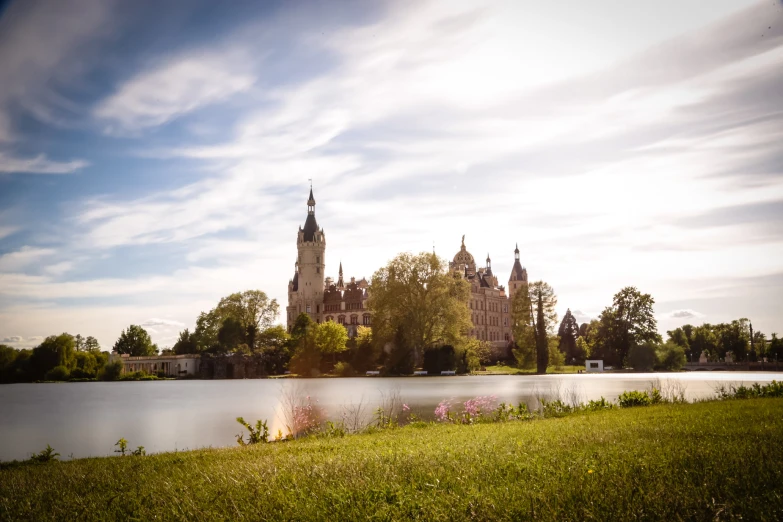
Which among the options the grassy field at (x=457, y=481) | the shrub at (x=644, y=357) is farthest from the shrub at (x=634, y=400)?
the shrub at (x=644, y=357)

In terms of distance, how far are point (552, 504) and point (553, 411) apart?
9.67 meters

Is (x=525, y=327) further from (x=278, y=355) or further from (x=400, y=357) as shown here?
(x=278, y=355)

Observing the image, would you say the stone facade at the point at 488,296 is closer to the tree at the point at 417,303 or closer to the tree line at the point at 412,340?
the tree line at the point at 412,340

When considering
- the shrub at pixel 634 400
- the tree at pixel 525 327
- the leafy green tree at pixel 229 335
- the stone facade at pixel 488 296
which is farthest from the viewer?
the stone facade at pixel 488 296

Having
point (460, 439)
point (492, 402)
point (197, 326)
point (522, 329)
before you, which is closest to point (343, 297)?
point (197, 326)

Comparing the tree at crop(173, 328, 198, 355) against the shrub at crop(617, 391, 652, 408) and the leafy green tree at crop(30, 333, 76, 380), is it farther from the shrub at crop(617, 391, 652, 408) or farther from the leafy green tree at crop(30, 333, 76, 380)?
the shrub at crop(617, 391, 652, 408)

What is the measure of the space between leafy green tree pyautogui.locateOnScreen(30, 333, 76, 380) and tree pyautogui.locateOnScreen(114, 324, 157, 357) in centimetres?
3440

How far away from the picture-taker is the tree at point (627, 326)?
2648 inches

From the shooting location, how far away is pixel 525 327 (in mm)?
67750

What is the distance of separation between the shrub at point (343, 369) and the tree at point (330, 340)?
12.6ft

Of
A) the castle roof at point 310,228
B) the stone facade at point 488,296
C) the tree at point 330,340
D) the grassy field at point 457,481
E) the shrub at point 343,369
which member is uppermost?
the castle roof at point 310,228

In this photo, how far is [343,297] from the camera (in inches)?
4158

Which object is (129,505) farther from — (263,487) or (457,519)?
(457,519)

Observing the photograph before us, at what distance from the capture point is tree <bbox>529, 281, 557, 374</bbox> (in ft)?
210
